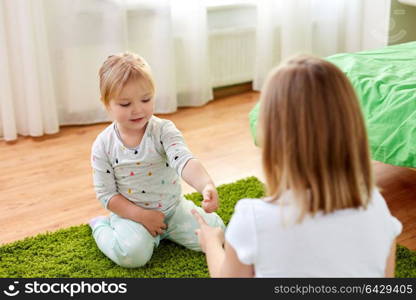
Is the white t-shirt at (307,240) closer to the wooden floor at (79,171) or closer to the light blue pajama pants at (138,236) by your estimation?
the light blue pajama pants at (138,236)

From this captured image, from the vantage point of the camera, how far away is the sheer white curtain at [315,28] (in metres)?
3.53

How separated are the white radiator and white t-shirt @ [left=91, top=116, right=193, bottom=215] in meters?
1.69

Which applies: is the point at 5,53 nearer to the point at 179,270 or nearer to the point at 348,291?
the point at 179,270

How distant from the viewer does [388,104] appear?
208 centimetres

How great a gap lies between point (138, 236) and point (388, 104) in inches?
38.3

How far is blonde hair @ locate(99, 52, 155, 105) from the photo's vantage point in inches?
67.6

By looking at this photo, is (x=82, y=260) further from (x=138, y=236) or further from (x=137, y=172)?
(x=137, y=172)

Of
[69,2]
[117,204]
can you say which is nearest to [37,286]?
[117,204]

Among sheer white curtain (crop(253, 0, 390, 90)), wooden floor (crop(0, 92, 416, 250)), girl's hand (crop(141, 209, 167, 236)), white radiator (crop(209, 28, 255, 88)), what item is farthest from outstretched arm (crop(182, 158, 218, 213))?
sheer white curtain (crop(253, 0, 390, 90))

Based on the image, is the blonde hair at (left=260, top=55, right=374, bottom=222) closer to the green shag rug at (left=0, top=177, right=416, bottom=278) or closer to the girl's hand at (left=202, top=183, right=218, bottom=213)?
the girl's hand at (left=202, top=183, right=218, bottom=213)

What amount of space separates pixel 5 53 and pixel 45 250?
1.26 metres

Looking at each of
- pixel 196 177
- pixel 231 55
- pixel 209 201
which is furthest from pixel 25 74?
pixel 209 201

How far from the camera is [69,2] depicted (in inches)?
116

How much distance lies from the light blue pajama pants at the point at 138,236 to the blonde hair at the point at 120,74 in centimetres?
39
